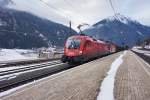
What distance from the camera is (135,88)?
43.5 feet

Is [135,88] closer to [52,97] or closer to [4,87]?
[52,97]

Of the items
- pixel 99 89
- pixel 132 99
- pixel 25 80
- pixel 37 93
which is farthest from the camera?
pixel 25 80

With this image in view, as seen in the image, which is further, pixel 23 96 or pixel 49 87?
pixel 49 87

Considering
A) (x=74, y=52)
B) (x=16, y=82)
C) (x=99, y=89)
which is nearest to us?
(x=99, y=89)

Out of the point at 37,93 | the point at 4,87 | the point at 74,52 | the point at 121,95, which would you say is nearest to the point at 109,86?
the point at 121,95

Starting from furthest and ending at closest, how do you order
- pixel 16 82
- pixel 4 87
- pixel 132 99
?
pixel 16 82 < pixel 4 87 < pixel 132 99

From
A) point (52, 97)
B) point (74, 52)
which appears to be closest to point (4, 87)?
point (52, 97)

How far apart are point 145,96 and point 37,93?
12.7ft

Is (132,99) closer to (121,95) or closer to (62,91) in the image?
(121,95)

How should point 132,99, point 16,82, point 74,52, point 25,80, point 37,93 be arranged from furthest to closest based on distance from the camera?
point 74,52 < point 25,80 < point 16,82 < point 37,93 < point 132,99

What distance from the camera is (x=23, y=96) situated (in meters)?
11.1

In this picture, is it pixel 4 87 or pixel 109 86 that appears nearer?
pixel 109 86

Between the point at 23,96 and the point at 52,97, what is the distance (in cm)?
107

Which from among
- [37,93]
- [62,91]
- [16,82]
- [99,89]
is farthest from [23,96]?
[16,82]
